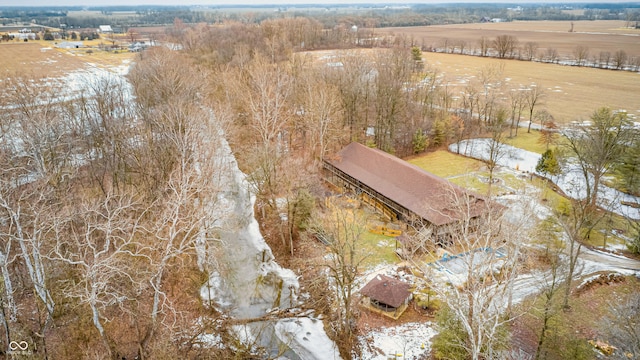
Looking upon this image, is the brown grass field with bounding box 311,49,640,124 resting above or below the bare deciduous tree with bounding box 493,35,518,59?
below

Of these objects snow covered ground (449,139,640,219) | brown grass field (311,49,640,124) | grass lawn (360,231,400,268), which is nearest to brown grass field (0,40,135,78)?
brown grass field (311,49,640,124)

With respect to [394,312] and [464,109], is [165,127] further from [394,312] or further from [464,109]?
[464,109]

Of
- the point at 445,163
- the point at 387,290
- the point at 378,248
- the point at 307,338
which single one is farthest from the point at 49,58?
the point at 387,290

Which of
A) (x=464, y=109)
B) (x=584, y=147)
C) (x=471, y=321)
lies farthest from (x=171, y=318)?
(x=464, y=109)

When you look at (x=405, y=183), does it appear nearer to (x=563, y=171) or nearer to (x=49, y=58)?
(x=563, y=171)

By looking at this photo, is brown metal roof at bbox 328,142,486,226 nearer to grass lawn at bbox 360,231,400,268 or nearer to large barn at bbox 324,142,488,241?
large barn at bbox 324,142,488,241

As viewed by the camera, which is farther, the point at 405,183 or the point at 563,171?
the point at 563,171
